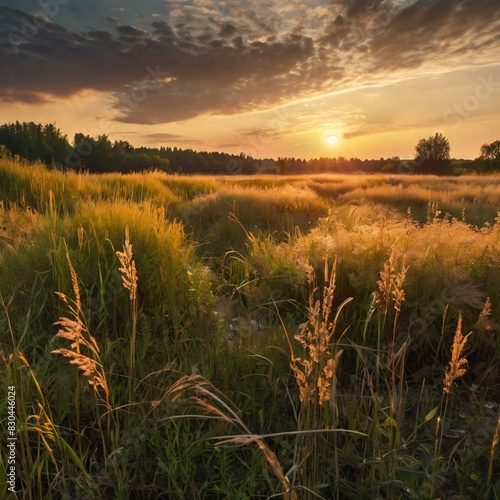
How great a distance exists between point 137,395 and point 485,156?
77.9m

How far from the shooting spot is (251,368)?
2.32 metres

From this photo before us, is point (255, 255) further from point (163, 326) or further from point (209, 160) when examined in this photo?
point (209, 160)

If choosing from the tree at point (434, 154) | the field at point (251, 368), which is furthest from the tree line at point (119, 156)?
the field at point (251, 368)

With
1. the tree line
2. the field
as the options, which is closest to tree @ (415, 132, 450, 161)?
the tree line

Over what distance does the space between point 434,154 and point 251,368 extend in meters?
60.1

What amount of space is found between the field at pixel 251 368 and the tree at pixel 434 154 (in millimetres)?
56521

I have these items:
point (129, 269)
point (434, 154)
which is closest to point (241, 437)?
point (129, 269)

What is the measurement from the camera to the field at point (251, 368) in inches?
59.0

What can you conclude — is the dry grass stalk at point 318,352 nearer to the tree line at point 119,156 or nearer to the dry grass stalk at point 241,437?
the dry grass stalk at point 241,437

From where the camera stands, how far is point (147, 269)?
317 centimetres

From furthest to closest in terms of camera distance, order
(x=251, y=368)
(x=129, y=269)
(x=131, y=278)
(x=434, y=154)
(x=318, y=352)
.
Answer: (x=434, y=154) < (x=251, y=368) < (x=131, y=278) < (x=129, y=269) < (x=318, y=352)

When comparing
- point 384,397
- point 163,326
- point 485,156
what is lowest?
point 384,397

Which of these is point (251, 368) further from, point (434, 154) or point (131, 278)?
point (434, 154)

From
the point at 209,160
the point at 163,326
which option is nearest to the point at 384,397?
the point at 163,326
